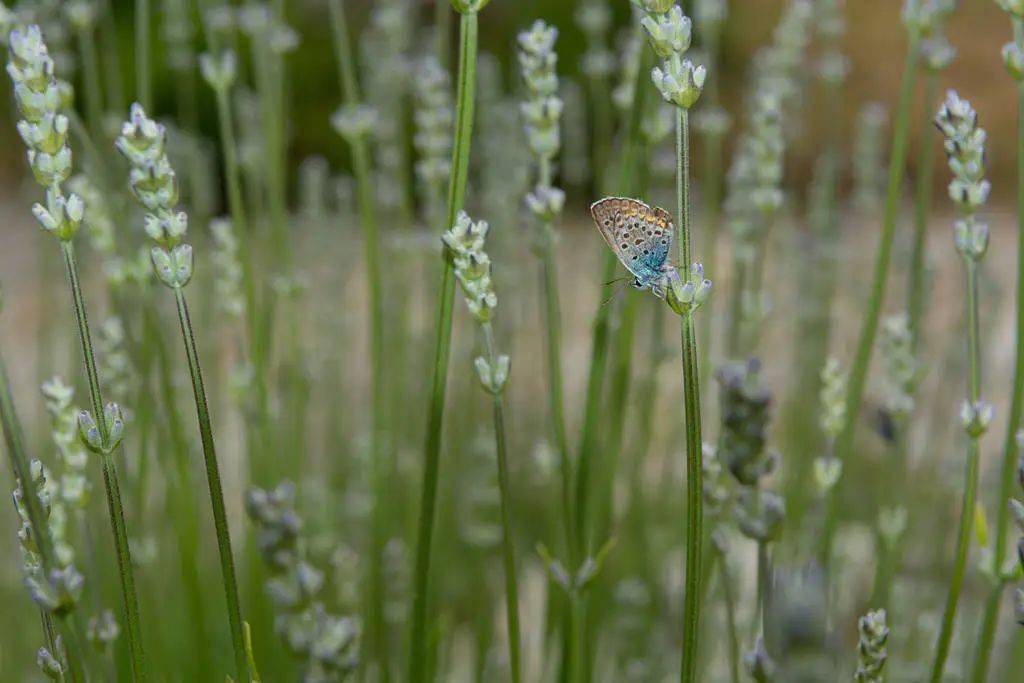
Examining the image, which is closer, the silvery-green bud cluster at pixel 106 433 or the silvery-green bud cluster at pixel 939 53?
the silvery-green bud cluster at pixel 106 433

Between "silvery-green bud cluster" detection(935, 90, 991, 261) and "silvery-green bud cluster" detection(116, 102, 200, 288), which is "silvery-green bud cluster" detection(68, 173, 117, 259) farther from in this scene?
"silvery-green bud cluster" detection(935, 90, 991, 261)

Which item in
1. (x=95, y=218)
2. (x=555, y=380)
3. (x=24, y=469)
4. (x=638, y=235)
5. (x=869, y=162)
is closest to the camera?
(x=24, y=469)

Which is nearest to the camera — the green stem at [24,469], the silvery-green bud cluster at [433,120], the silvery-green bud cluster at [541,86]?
the green stem at [24,469]

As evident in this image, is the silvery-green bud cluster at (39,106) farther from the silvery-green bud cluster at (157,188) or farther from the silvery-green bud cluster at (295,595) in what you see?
the silvery-green bud cluster at (295,595)

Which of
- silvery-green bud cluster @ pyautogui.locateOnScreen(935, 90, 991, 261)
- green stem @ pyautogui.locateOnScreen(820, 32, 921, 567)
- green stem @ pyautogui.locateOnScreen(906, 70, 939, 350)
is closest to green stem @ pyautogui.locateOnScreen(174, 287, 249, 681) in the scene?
silvery-green bud cluster @ pyautogui.locateOnScreen(935, 90, 991, 261)

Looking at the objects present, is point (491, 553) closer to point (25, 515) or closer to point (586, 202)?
point (25, 515)

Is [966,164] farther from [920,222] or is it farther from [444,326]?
[920,222]

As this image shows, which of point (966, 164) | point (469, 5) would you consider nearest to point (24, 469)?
point (469, 5)

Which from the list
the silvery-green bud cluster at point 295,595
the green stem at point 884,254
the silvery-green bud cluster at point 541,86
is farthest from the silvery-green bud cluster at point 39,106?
the green stem at point 884,254
